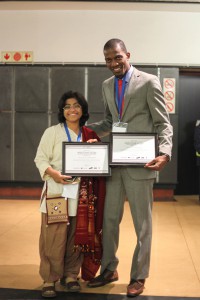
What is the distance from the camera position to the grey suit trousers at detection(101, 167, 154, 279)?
2.89m

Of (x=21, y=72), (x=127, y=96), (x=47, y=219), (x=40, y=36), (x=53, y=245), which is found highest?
(x=40, y=36)

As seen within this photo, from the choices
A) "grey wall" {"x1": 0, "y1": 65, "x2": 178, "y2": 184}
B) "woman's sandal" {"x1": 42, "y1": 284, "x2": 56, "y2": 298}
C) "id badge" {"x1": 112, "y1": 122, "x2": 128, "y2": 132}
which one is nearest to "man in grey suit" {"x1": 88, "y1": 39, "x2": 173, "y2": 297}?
"id badge" {"x1": 112, "y1": 122, "x2": 128, "y2": 132}

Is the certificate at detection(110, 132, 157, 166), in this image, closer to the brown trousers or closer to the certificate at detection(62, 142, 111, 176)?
the certificate at detection(62, 142, 111, 176)

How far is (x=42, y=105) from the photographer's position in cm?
744

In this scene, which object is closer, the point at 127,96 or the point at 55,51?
the point at 127,96

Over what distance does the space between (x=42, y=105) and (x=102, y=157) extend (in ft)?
15.7

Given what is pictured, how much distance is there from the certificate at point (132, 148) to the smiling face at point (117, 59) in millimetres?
439

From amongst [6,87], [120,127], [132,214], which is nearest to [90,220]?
[132,214]

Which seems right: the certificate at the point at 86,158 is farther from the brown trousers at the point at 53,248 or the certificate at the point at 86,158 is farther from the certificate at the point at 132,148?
the brown trousers at the point at 53,248

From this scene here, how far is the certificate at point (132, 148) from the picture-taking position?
2807mm

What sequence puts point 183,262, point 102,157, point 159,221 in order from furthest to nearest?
point 159,221
point 183,262
point 102,157

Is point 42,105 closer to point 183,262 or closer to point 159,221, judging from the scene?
point 159,221

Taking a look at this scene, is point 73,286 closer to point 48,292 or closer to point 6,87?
point 48,292

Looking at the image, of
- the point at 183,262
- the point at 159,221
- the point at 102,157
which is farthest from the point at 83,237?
the point at 159,221
